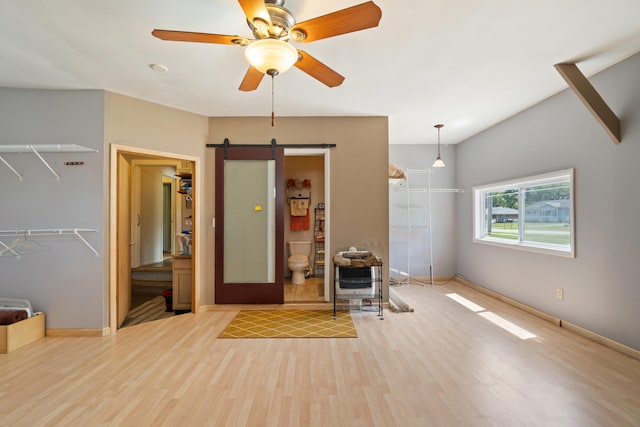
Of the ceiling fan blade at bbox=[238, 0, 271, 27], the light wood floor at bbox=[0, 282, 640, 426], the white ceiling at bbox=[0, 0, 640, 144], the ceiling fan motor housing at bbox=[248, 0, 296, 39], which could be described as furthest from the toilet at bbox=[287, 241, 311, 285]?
the ceiling fan blade at bbox=[238, 0, 271, 27]

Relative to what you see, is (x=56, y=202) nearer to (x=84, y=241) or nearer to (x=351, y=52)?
(x=84, y=241)

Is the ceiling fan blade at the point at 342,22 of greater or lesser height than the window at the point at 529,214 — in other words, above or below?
above

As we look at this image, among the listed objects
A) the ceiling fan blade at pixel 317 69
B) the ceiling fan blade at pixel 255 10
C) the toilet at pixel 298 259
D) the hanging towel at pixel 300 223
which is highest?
the ceiling fan blade at pixel 255 10

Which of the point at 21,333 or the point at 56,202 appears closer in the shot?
the point at 21,333

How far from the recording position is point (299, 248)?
5.14m

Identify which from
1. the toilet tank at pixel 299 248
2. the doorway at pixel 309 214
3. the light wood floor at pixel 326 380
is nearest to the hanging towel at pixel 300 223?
the doorway at pixel 309 214

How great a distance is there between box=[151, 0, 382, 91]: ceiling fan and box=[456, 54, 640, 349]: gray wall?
272 centimetres

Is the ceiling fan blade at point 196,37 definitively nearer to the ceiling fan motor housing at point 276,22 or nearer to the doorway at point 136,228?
the ceiling fan motor housing at point 276,22

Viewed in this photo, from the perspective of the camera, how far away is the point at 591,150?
9.06 ft

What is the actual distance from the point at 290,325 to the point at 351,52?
111 inches

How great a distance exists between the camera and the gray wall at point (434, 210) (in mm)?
5203

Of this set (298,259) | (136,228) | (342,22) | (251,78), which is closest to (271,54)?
(342,22)

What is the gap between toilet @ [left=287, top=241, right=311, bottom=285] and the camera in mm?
4691

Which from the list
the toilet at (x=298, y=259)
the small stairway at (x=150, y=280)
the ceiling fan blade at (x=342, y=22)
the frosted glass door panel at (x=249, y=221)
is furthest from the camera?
the toilet at (x=298, y=259)
